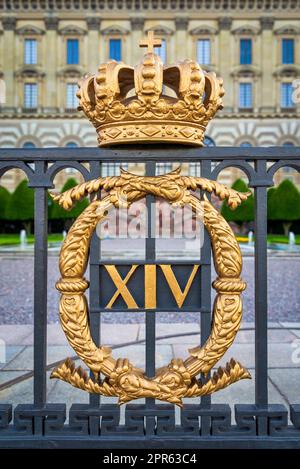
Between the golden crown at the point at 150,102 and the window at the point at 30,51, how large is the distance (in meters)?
38.9

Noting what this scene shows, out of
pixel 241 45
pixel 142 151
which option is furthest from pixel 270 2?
pixel 142 151

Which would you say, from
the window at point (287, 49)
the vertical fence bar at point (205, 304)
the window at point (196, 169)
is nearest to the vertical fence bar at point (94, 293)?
the vertical fence bar at point (205, 304)

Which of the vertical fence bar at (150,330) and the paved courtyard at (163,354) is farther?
the paved courtyard at (163,354)

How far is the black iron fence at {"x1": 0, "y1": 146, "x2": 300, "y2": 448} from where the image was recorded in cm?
193

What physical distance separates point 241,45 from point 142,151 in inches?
1534

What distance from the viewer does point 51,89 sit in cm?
3728

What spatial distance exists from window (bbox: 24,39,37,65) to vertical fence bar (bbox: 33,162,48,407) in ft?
128

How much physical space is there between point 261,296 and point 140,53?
37506 mm

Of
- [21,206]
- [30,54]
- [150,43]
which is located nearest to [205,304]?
[150,43]

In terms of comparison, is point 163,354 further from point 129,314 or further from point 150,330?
point 129,314

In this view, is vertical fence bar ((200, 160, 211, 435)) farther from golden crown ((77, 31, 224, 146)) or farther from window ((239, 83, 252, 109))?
window ((239, 83, 252, 109))

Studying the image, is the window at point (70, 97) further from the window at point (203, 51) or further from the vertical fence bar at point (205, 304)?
the vertical fence bar at point (205, 304)

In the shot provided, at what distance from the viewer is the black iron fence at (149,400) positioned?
1.93m

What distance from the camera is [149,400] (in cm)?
199
